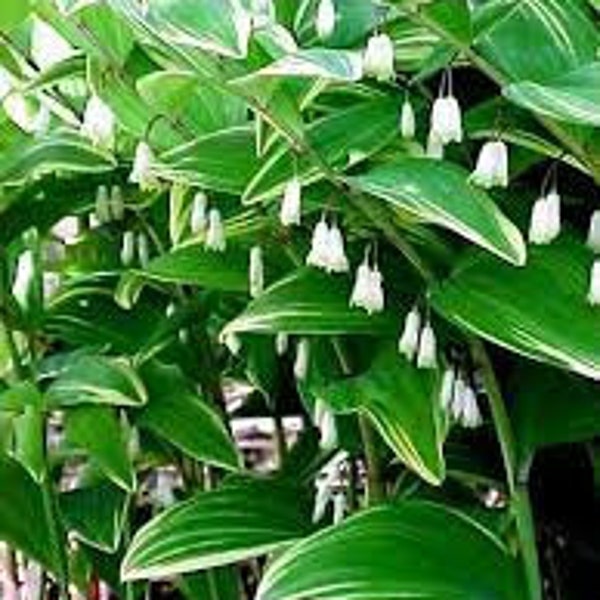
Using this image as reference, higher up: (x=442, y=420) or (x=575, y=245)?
(x=575, y=245)

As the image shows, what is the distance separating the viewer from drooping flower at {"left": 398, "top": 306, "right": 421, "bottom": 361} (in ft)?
4.79

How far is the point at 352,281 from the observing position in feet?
5.10

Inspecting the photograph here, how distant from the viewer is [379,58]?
130 centimetres

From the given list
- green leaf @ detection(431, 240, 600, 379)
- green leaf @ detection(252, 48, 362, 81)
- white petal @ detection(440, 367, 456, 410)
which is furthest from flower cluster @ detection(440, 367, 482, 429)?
green leaf @ detection(252, 48, 362, 81)

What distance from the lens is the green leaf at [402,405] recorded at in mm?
1439

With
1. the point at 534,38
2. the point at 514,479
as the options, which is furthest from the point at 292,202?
the point at 514,479

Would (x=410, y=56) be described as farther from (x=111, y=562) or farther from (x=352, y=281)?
(x=111, y=562)

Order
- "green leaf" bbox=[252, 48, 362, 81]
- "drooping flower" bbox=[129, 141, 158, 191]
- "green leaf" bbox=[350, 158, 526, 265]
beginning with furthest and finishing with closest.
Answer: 1. "drooping flower" bbox=[129, 141, 158, 191]
2. "green leaf" bbox=[350, 158, 526, 265]
3. "green leaf" bbox=[252, 48, 362, 81]

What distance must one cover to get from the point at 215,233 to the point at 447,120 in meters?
0.32

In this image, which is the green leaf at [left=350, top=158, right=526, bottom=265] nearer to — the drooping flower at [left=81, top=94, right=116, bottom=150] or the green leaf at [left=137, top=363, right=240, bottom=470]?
the drooping flower at [left=81, top=94, right=116, bottom=150]

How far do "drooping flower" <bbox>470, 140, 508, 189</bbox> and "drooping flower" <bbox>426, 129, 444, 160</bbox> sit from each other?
4cm

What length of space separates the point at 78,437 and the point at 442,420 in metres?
0.43

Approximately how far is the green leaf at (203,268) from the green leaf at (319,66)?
1.50ft

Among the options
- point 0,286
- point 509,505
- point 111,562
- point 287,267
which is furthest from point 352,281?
point 111,562
